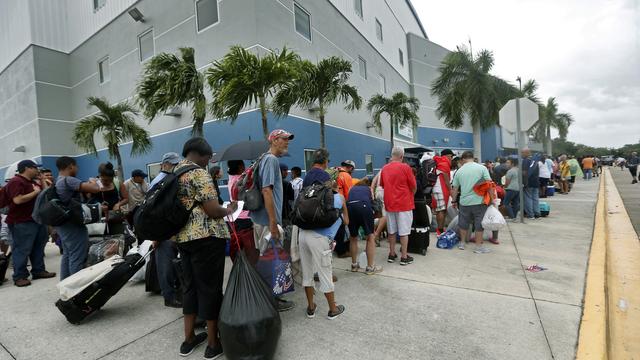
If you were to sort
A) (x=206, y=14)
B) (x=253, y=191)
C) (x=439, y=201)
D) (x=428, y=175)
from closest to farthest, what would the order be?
1. (x=253, y=191)
2. (x=428, y=175)
3. (x=439, y=201)
4. (x=206, y=14)

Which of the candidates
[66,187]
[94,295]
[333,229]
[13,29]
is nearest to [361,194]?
[333,229]

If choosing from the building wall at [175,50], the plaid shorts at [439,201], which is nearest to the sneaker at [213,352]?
the plaid shorts at [439,201]

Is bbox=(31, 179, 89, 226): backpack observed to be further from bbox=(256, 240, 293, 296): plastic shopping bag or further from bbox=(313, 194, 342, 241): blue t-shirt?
bbox=(313, 194, 342, 241): blue t-shirt

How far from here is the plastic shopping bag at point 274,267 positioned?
3.15 metres

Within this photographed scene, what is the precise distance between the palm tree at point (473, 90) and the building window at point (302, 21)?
1262 centimetres

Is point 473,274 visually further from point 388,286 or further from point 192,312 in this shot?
point 192,312

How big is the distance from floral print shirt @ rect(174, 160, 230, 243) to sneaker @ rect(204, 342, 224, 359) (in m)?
0.94

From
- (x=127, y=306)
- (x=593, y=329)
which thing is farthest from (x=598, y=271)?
(x=127, y=306)

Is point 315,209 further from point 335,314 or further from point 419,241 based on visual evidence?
point 419,241

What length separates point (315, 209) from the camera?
3.00 meters

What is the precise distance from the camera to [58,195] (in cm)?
379

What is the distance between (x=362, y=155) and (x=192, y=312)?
1302cm

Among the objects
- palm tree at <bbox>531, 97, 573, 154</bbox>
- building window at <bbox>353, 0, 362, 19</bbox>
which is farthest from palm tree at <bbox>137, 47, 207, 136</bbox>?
palm tree at <bbox>531, 97, 573, 154</bbox>

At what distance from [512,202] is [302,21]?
902 centimetres
